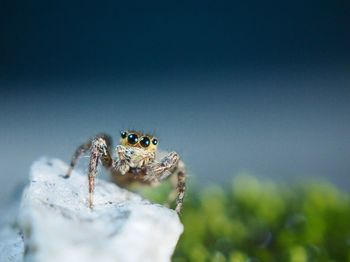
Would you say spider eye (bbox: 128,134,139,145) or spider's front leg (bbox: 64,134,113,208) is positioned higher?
spider eye (bbox: 128,134,139,145)

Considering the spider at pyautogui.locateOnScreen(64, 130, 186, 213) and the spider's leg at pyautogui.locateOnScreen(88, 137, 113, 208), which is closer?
the spider's leg at pyautogui.locateOnScreen(88, 137, 113, 208)

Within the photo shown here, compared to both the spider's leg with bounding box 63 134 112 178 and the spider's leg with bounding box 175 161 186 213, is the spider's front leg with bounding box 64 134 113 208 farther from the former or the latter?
the spider's leg with bounding box 175 161 186 213

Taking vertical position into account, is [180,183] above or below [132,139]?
below

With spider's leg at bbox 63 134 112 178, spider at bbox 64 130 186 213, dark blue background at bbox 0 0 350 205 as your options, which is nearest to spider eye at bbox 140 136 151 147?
spider at bbox 64 130 186 213

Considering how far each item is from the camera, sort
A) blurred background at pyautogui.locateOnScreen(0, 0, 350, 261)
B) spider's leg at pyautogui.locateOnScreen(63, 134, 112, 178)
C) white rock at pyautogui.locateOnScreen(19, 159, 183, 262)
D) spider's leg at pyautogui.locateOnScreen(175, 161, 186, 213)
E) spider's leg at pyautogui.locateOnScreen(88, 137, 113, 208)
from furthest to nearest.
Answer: blurred background at pyautogui.locateOnScreen(0, 0, 350, 261)
spider's leg at pyautogui.locateOnScreen(63, 134, 112, 178)
spider's leg at pyautogui.locateOnScreen(175, 161, 186, 213)
spider's leg at pyautogui.locateOnScreen(88, 137, 113, 208)
white rock at pyautogui.locateOnScreen(19, 159, 183, 262)

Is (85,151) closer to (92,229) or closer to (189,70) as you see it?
(92,229)

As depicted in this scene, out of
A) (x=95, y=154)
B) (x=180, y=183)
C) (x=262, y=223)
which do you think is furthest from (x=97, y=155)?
(x=262, y=223)

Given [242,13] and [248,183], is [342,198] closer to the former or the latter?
[248,183]

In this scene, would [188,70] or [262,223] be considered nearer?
[262,223]
